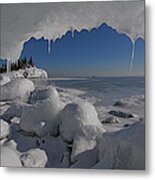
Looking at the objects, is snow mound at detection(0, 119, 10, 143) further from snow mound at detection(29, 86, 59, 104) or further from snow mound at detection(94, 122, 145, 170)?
snow mound at detection(94, 122, 145, 170)

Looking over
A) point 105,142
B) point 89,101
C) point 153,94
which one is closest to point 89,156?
point 105,142

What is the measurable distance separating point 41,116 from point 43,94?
8 cm

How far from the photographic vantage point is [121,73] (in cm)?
195

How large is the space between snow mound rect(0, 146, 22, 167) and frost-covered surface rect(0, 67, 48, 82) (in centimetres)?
26

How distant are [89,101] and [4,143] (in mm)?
361

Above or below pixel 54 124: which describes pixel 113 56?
above

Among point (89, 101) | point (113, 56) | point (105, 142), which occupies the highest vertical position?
point (113, 56)

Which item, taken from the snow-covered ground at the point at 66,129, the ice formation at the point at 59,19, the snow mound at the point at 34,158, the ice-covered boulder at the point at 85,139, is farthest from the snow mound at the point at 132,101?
the snow mound at the point at 34,158

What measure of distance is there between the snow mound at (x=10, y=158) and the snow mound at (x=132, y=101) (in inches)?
16.6

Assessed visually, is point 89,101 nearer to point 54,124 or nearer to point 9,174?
point 54,124

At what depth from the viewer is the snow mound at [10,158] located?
2000 millimetres

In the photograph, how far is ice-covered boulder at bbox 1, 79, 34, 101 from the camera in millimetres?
2021

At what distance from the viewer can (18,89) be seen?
203 cm

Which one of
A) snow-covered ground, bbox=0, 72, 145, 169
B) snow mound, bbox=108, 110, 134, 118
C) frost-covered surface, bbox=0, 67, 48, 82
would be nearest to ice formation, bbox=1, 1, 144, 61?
frost-covered surface, bbox=0, 67, 48, 82
